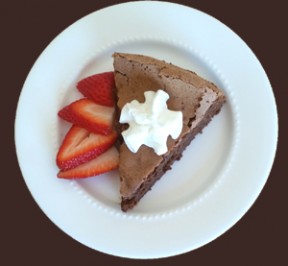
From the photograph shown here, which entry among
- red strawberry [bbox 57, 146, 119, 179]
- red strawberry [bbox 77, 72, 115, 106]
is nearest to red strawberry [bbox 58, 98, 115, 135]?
red strawberry [bbox 77, 72, 115, 106]

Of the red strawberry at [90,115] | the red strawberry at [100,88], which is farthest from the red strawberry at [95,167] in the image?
the red strawberry at [100,88]

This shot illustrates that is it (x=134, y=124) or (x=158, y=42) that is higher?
(x=158, y=42)

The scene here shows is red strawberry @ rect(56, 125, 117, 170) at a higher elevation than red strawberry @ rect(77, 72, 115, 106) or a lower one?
lower

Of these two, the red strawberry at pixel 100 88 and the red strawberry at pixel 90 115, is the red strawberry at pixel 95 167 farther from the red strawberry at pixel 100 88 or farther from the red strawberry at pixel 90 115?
the red strawberry at pixel 100 88

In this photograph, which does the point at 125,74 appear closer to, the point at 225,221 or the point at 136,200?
the point at 136,200

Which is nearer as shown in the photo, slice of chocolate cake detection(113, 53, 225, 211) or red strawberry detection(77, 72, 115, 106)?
slice of chocolate cake detection(113, 53, 225, 211)

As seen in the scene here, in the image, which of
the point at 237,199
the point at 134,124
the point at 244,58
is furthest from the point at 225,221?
the point at 244,58

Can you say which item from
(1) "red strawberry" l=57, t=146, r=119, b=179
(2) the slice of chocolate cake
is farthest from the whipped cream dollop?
(1) "red strawberry" l=57, t=146, r=119, b=179

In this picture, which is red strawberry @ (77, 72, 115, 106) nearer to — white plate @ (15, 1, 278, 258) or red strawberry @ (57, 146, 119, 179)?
white plate @ (15, 1, 278, 258)

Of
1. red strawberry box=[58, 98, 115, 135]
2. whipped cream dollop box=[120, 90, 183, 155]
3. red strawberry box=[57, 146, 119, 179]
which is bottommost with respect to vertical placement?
red strawberry box=[57, 146, 119, 179]
